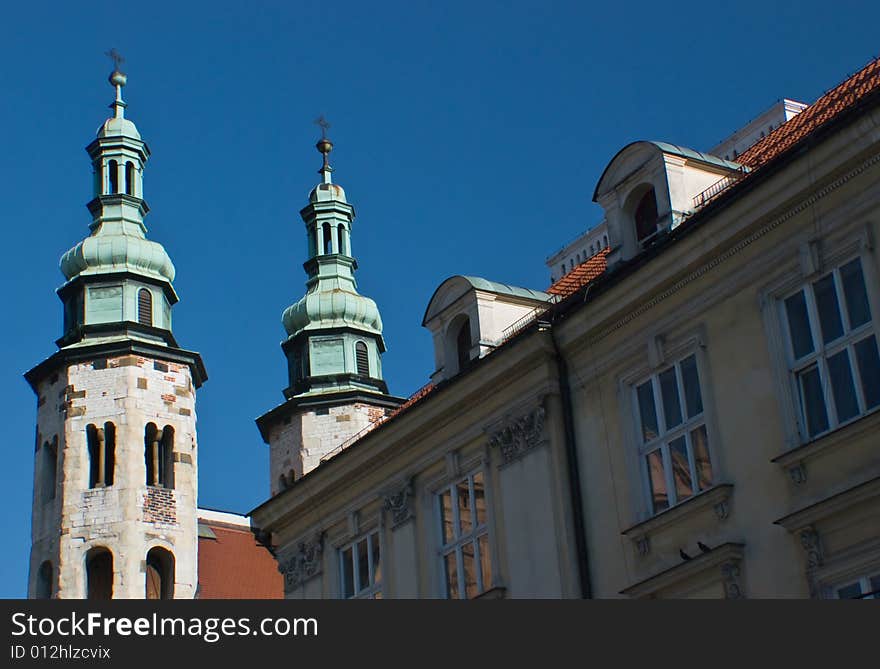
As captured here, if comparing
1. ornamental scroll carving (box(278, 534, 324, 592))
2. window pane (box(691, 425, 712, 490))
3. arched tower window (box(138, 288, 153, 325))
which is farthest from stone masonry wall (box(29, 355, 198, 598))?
window pane (box(691, 425, 712, 490))

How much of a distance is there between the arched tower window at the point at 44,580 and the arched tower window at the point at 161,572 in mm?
2415

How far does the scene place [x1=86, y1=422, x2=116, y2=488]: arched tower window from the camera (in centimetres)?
4431

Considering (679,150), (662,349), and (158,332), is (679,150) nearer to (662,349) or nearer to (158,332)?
(662,349)

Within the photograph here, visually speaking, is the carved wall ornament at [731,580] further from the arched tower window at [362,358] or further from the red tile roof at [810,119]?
the arched tower window at [362,358]

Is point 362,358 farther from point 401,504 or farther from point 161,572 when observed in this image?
point 401,504

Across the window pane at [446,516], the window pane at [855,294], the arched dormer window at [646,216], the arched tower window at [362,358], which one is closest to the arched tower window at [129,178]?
the arched tower window at [362,358]

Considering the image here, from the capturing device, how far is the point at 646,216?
2286 centimetres

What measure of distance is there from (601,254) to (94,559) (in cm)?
2076

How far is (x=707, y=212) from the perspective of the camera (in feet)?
67.9

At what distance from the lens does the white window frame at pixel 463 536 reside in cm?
2361

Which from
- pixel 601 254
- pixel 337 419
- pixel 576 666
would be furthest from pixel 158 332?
pixel 576 666

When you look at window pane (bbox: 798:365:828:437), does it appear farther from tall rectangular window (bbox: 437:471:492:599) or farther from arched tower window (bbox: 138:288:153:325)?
arched tower window (bbox: 138:288:153:325)

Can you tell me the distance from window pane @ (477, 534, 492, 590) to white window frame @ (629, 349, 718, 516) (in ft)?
10.3

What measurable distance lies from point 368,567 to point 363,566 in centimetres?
18
